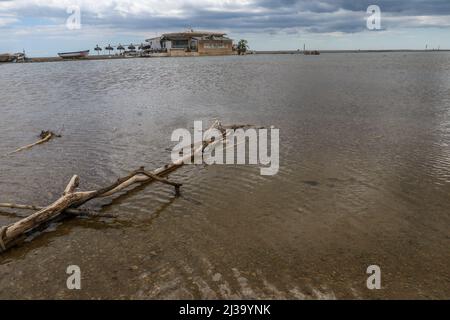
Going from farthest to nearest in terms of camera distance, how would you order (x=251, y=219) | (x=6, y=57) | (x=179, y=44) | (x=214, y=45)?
(x=214, y=45) → (x=179, y=44) → (x=6, y=57) → (x=251, y=219)

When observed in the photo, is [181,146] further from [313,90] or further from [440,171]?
[313,90]

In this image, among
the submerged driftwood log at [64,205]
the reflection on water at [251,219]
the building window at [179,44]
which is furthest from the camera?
the building window at [179,44]

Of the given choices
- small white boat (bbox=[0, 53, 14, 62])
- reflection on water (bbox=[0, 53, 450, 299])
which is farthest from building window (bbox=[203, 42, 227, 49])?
reflection on water (bbox=[0, 53, 450, 299])

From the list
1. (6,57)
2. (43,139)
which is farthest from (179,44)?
(43,139)

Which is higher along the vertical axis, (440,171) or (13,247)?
(440,171)

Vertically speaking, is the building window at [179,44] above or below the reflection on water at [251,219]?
above

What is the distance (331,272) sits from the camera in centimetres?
826

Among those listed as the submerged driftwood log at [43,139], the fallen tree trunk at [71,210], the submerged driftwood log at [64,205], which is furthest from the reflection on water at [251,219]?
the submerged driftwood log at [43,139]

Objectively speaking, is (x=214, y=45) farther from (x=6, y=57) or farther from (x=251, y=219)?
(x=251, y=219)

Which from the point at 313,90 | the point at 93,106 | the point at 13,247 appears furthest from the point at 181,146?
the point at 313,90

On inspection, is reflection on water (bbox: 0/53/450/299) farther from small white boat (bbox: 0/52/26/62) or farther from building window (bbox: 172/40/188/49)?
small white boat (bbox: 0/52/26/62)

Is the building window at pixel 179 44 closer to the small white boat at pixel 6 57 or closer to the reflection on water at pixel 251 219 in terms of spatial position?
the small white boat at pixel 6 57

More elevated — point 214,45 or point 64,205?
point 214,45

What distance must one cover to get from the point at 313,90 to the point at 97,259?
37.0 meters
